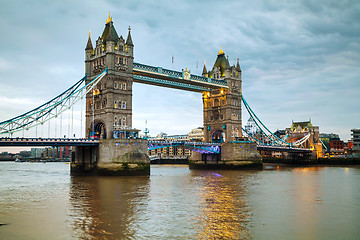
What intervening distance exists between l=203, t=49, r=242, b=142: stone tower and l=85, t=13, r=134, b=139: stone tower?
25908 millimetres

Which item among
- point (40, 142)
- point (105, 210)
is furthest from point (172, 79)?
point (105, 210)

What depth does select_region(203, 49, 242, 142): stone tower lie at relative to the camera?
73.3 m

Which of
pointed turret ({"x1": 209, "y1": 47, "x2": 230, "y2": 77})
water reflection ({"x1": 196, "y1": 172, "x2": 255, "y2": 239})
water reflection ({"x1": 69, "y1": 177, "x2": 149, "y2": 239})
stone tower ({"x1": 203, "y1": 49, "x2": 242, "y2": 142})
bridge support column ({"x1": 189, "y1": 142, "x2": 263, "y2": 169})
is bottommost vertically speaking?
water reflection ({"x1": 196, "y1": 172, "x2": 255, "y2": 239})

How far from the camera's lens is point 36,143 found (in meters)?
44.6

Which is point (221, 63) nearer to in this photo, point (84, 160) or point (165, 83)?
point (165, 83)

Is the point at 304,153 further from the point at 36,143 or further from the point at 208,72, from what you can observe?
the point at 36,143

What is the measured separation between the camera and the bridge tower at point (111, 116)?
48.0m

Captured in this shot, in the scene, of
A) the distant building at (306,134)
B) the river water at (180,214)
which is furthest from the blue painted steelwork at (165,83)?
the distant building at (306,134)

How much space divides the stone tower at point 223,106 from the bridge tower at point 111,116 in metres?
26.0

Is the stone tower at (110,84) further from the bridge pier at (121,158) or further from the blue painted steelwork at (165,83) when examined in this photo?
the blue painted steelwork at (165,83)

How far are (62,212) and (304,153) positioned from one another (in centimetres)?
9243

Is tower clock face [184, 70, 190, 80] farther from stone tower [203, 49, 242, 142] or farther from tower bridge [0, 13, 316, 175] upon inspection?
stone tower [203, 49, 242, 142]

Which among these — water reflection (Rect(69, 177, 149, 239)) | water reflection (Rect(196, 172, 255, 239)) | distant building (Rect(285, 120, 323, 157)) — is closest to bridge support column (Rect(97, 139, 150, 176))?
water reflection (Rect(69, 177, 149, 239))

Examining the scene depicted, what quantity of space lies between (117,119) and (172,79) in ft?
47.6
